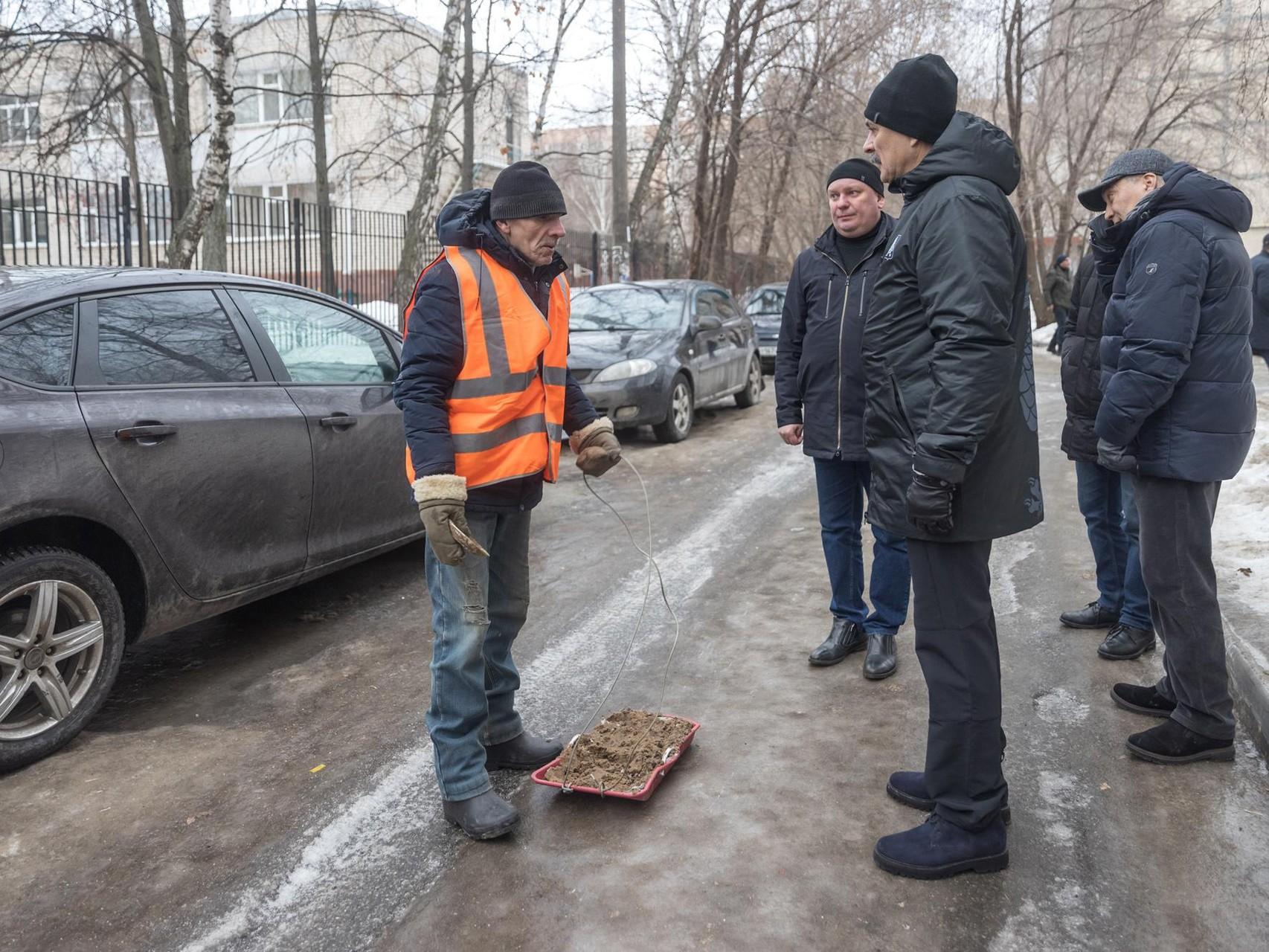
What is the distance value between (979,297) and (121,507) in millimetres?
3026

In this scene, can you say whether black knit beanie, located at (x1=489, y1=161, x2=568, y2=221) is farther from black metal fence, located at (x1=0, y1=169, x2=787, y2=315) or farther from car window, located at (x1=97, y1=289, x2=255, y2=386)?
black metal fence, located at (x1=0, y1=169, x2=787, y2=315)

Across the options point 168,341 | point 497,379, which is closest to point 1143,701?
point 497,379

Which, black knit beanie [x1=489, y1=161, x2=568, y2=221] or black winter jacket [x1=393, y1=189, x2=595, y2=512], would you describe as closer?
black winter jacket [x1=393, y1=189, x2=595, y2=512]

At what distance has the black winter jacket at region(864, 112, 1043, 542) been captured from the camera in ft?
Result: 8.85

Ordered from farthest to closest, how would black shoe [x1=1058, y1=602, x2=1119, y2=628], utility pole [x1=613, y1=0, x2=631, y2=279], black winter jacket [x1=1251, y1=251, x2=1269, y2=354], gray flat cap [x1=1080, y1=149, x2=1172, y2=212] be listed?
utility pole [x1=613, y1=0, x2=631, y2=279]
black winter jacket [x1=1251, y1=251, x2=1269, y2=354]
black shoe [x1=1058, y1=602, x2=1119, y2=628]
gray flat cap [x1=1080, y1=149, x2=1172, y2=212]

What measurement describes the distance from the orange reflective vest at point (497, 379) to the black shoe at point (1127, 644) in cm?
281

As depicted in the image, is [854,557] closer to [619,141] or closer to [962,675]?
[962,675]

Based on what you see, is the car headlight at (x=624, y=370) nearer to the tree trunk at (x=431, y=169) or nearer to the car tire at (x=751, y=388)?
the car tire at (x=751, y=388)

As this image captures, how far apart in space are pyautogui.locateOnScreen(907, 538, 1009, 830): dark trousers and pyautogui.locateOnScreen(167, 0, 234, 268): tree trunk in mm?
10546

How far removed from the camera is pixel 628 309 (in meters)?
11.6

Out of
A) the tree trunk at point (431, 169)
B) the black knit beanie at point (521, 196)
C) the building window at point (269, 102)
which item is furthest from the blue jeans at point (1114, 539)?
the building window at point (269, 102)

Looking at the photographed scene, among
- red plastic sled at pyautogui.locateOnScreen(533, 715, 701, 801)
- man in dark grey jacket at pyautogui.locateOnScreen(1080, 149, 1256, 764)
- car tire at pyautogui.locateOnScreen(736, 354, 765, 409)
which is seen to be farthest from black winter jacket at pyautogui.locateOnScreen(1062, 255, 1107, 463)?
car tire at pyautogui.locateOnScreen(736, 354, 765, 409)

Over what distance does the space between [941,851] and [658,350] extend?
8110 millimetres

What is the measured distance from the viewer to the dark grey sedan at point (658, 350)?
402 inches
